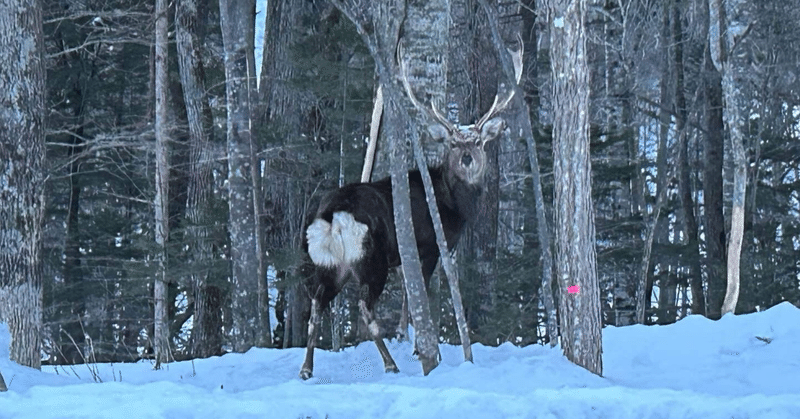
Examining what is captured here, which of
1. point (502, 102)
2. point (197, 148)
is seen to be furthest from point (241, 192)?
point (502, 102)

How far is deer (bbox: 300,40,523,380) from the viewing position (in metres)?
8.78

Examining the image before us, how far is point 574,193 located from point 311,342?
2655mm

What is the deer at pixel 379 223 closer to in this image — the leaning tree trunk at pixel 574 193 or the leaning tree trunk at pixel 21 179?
the leaning tree trunk at pixel 574 193

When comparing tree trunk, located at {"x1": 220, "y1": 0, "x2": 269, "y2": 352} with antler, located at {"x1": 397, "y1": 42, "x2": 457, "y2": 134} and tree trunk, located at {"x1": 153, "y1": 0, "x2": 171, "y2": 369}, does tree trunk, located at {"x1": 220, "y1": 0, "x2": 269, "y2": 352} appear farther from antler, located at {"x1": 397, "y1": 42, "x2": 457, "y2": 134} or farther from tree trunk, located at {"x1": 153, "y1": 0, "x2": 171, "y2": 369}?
antler, located at {"x1": 397, "y1": 42, "x2": 457, "y2": 134}

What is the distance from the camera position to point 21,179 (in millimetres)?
9547

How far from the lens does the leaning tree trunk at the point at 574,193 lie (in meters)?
8.13

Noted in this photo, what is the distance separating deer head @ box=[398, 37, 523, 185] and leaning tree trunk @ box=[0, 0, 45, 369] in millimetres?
3683

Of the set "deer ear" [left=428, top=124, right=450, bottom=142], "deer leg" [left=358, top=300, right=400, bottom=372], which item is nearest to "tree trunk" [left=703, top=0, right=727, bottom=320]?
"deer ear" [left=428, top=124, right=450, bottom=142]

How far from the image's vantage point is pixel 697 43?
1991cm

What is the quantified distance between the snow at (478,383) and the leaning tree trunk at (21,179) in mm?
783

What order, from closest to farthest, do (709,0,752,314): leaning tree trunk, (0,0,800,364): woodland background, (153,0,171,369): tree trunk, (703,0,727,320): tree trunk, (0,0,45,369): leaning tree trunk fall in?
(0,0,45,369): leaning tree trunk < (709,0,752,314): leaning tree trunk < (153,0,171,369): tree trunk < (0,0,800,364): woodland background < (703,0,727,320): tree trunk

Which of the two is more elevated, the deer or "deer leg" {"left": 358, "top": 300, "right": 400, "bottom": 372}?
the deer

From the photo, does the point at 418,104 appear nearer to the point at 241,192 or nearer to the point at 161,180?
the point at 241,192

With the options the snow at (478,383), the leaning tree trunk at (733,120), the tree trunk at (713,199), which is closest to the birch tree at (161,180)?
the snow at (478,383)
